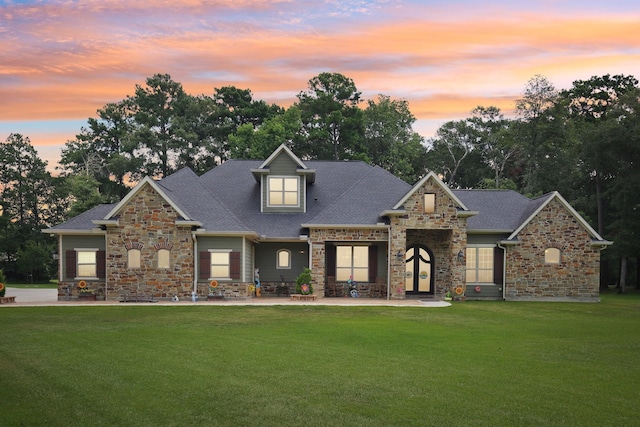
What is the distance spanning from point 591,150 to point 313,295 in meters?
24.5

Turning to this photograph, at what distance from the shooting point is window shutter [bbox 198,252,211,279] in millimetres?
24891

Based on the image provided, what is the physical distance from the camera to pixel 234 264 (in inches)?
987

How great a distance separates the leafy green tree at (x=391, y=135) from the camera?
55.3 m

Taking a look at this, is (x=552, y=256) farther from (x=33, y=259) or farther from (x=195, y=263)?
(x=33, y=259)

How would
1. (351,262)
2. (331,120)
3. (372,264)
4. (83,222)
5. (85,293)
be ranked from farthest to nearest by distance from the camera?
(331,120) < (351,262) < (372,264) < (83,222) < (85,293)

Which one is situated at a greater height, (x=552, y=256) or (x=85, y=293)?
(x=552, y=256)

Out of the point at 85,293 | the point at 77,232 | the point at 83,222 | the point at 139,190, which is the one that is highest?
the point at 139,190

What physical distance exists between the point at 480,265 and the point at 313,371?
18926mm

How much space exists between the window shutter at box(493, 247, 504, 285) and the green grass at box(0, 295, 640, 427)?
9008 mm

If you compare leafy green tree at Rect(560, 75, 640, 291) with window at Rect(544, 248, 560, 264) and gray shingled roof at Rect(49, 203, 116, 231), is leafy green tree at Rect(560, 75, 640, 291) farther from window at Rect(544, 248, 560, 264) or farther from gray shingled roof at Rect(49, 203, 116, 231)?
gray shingled roof at Rect(49, 203, 116, 231)

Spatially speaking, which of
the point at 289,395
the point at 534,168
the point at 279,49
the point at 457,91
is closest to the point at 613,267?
the point at 534,168

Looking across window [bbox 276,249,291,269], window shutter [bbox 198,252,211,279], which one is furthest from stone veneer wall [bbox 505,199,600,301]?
window shutter [bbox 198,252,211,279]

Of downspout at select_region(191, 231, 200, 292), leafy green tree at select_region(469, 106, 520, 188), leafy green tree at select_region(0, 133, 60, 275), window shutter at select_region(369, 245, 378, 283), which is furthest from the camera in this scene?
leafy green tree at select_region(469, 106, 520, 188)

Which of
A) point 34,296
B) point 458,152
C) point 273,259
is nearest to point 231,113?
point 458,152
